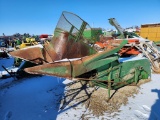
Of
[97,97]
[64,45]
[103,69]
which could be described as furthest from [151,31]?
[64,45]

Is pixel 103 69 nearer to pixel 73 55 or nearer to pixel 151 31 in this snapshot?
pixel 73 55

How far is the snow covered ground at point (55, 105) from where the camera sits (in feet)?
14.6

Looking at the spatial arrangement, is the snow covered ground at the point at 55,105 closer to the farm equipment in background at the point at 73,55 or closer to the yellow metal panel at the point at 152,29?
the farm equipment in background at the point at 73,55

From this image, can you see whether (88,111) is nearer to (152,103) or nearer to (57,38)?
(152,103)

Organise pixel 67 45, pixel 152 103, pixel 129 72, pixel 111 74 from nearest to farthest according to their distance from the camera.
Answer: pixel 67 45 < pixel 152 103 < pixel 111 74 < pixel 129 72

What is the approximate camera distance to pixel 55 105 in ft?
17.0

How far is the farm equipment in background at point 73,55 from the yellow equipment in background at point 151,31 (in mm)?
11195

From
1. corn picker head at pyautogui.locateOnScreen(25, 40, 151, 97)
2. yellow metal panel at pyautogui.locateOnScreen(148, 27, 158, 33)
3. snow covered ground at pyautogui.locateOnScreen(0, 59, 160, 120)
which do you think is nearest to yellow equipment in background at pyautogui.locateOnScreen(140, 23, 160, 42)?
yellow metal panel at pyautogui.locateOnScreen(148, 27, 158, 33)

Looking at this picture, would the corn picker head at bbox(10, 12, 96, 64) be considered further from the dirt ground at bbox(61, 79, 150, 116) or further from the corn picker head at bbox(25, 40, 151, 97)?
the dirt ground at bbox(61, 79, 150, 116)

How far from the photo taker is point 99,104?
5.01m

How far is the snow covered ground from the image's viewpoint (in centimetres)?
444

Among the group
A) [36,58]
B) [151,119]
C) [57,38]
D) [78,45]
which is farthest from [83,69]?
[151,119]

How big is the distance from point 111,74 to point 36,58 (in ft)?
7.85

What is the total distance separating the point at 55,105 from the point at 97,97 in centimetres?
137
